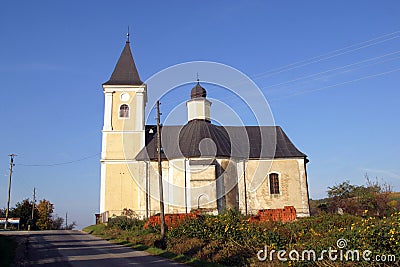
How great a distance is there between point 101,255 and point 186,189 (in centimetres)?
1639

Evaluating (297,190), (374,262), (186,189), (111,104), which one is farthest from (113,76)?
(374,262)

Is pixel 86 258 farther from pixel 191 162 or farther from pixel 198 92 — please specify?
pixel 198 92

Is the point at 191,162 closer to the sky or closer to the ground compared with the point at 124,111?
closer to the ground

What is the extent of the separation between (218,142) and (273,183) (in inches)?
260

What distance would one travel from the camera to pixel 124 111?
1459 inches

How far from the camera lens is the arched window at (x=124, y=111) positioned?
121 ft

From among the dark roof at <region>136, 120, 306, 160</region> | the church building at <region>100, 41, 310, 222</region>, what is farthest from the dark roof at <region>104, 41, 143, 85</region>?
the dark roof at <region>136, 120, 306, 160</region>

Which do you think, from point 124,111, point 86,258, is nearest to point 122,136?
point 124,111

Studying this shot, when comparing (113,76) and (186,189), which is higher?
(113,76)

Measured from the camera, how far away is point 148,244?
1844 centimetres

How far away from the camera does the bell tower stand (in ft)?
114

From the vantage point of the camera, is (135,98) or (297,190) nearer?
(297,190)

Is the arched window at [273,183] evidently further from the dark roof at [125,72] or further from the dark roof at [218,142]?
the dark roof at [125,72]

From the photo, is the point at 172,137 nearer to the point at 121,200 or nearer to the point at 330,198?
the point at 121,200
